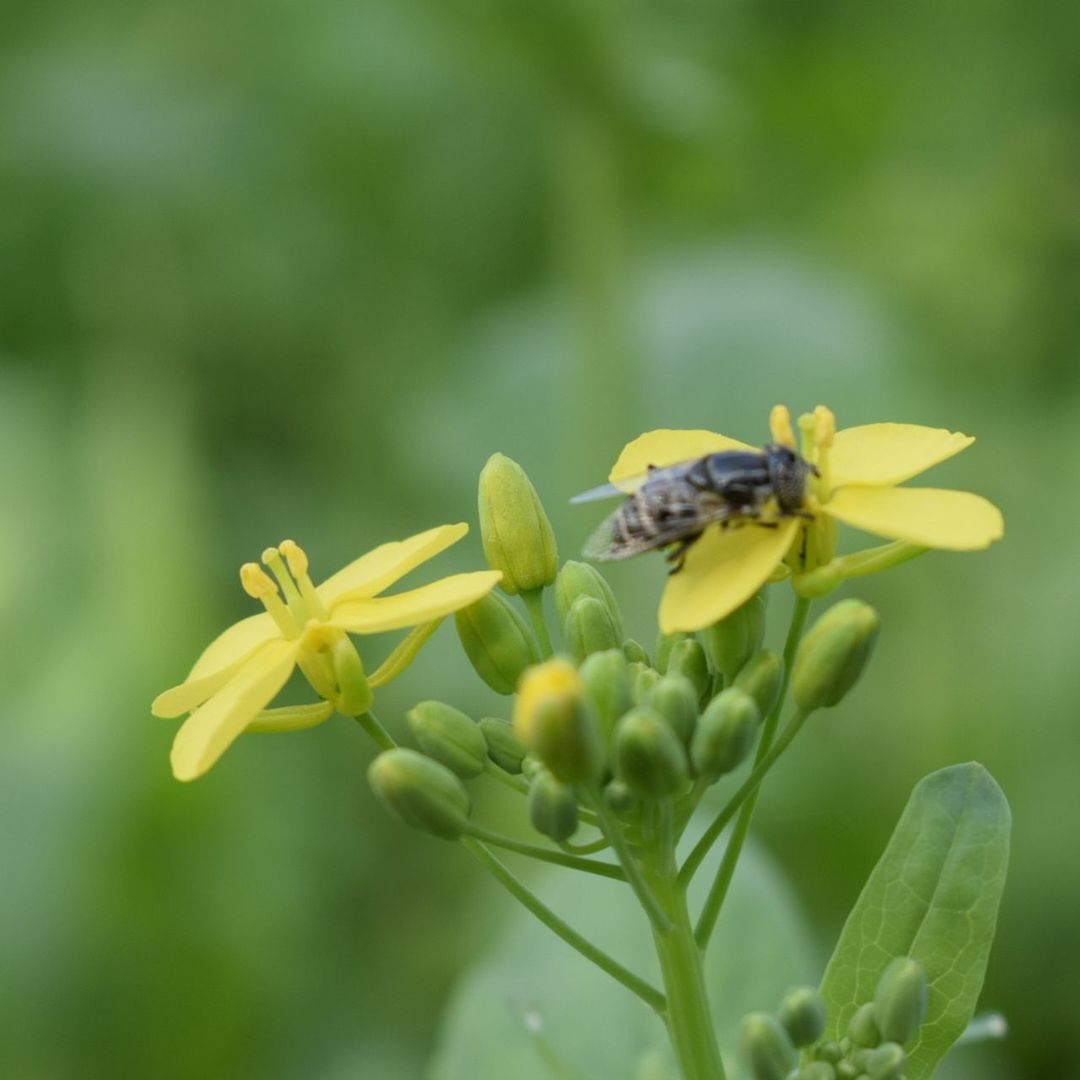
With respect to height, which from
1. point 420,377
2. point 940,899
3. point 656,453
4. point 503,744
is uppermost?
point 420,377

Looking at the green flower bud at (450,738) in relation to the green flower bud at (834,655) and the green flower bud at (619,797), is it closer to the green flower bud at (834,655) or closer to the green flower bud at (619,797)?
the green flower bud at (619,797)

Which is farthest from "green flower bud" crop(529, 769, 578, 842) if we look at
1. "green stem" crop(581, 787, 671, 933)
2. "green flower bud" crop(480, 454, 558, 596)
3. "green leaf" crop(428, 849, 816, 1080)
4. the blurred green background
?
the blurred green background

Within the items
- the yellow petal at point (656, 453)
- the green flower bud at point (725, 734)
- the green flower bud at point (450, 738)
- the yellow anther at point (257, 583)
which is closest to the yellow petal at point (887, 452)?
the yellow petal at point (656, 453)

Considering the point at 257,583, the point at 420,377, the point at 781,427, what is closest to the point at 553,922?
the point at 257,583

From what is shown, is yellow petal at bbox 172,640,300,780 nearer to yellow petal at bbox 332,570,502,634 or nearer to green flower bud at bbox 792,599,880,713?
yellow petal at bbox 332,570,502,634

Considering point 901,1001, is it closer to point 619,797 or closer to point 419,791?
point 619,797

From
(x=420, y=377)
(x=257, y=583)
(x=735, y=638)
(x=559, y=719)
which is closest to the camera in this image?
(x=559, y=719)
